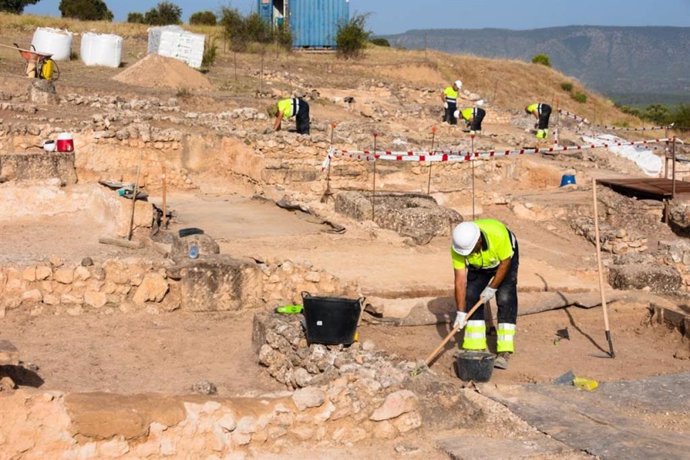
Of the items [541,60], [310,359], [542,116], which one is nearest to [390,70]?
[542,116]

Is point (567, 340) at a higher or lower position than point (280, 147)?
lower

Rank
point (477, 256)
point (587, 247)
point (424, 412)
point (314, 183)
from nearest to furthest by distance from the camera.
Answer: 1. point (424, 412)
2. point (477, 256)
3. point (587, 247)
4. point (314, 183)

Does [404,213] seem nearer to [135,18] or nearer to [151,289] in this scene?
[151,289]

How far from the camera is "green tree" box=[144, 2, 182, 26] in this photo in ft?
145

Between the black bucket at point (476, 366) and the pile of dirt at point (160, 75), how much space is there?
1805 cm

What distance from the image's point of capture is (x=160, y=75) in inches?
989

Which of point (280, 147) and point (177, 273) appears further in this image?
point (280, 147)

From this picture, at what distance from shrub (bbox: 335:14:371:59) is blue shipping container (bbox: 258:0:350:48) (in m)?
0.46

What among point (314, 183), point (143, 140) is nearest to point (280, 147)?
point (314, 183)

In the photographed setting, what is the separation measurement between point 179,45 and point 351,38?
371 inches

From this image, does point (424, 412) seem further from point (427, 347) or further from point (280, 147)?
point (280, 147)

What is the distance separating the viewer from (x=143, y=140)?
17.2 meters

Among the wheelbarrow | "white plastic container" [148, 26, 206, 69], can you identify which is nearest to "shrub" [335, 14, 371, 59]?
"white plastic container" [148, 26, 206, 69]

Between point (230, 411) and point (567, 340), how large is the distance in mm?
4425
